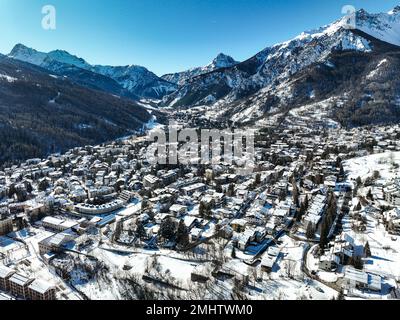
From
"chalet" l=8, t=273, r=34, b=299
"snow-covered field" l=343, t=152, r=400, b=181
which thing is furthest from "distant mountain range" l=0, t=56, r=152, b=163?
"snow-covered field" l=343, t=152, r=400, b=181

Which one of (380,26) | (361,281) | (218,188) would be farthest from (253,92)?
(361,281)

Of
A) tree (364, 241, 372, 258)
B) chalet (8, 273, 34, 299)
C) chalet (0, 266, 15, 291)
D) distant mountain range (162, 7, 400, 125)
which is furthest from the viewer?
distant mountain range (162, 7, 400, 125)

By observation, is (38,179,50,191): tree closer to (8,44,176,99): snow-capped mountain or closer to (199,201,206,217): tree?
(199,201,206,217): tree

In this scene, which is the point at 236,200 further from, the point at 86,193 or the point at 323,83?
the point at 323,83

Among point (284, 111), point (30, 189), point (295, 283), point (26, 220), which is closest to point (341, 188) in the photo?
point (295, 283)

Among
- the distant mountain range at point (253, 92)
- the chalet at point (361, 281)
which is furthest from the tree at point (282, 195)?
the distant mountain range at point (253, 92)

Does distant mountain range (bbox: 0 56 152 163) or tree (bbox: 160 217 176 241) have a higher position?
distant mountain range (bbox: 0 56 152 163)

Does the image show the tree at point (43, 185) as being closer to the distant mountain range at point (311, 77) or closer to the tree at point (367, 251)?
the tree at point (367, 251)
